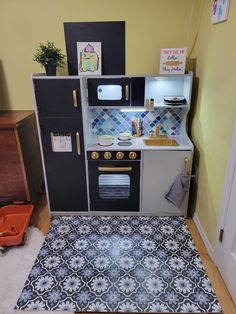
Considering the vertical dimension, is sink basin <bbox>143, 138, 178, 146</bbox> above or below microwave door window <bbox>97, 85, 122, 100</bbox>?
below

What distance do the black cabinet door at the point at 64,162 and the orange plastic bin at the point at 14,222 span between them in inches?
11.9

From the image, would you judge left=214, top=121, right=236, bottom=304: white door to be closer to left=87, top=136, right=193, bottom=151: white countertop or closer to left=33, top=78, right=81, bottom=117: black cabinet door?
left=87, top=136, right=193, bottom=151: white countertop

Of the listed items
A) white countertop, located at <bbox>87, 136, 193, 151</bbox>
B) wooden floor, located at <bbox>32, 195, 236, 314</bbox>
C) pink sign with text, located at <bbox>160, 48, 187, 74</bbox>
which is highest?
pink sign with text, located at <bbox>160, 48, 187, 74</bbox>

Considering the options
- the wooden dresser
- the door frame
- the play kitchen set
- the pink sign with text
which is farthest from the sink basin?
the wooden dresser

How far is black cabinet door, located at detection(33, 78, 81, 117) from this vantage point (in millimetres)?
2057

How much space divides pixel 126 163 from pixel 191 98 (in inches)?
40.7

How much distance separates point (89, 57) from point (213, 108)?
1.35 metres

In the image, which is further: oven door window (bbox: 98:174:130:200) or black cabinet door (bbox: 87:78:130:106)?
oven door window (bbox: 98:174:130:200)

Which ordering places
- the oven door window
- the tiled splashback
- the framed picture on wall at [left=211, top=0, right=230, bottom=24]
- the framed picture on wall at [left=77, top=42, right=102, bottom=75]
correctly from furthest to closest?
the tiled splashback
the oven door window
the framed picture on wall at [left=77, top=42, right=102, bottom=75]
the framed picture on wall at [left=211, top=0, right=230, bottom=24]

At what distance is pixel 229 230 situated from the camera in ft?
5.48

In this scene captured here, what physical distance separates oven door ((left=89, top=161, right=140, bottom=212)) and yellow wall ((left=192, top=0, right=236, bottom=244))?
2.24 feet

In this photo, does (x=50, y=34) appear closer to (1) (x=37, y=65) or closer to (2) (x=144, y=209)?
(1) (x=37, y=65)

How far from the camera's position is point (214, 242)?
6.35 feet

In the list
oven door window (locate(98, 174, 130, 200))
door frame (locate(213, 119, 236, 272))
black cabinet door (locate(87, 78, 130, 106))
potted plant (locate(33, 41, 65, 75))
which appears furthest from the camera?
oven door window (locate(98, 174, 130, 200))
